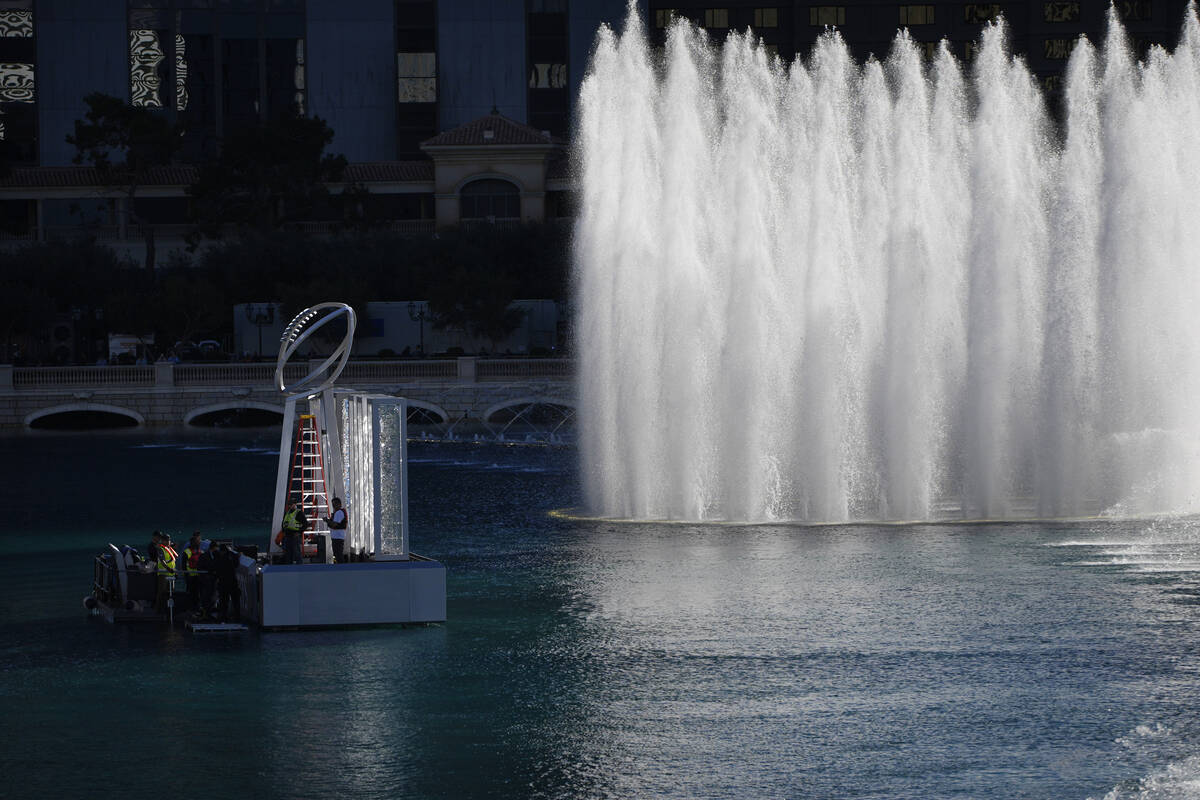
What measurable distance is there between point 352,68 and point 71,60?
1858 cm

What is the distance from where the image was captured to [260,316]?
89.4 meters

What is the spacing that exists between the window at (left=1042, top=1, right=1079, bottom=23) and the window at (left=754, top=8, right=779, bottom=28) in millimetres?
20366

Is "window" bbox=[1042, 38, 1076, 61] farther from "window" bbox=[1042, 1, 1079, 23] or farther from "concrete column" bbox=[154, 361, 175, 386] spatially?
"concrete column" bbox=[154, 361, 175, 386]

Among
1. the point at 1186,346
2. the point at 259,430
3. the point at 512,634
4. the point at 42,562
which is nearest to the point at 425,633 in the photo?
the point at 512,634

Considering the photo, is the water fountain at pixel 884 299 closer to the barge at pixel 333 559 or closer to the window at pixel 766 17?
the barge at pixel 333 559

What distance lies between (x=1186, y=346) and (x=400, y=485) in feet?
74.3

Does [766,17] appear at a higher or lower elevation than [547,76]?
higher

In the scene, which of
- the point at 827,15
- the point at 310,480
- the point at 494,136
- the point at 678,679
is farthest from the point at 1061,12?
the point at 678,679

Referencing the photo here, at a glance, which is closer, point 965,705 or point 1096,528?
point 965,705

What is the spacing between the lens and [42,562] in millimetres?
34594

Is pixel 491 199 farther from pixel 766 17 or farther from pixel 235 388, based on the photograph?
pixel 766 17

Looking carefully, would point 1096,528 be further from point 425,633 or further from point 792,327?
point 425,633

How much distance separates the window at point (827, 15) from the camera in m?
134

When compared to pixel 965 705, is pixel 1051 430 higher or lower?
higher
